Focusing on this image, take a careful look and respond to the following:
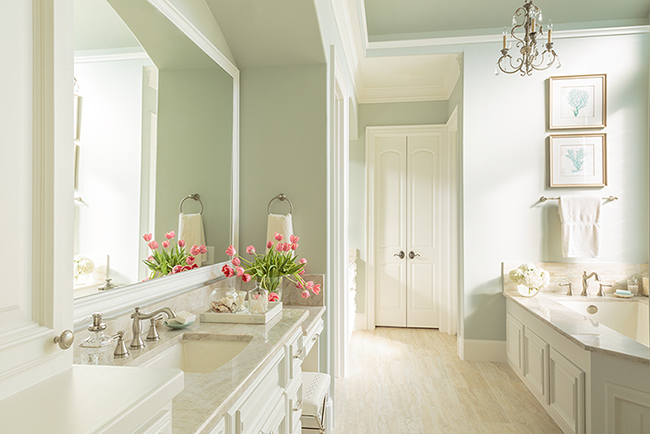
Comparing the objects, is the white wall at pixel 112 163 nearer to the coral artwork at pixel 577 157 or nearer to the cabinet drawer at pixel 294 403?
the cabinet drawer at pixel 294 403

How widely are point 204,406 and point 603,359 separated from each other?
197 cm

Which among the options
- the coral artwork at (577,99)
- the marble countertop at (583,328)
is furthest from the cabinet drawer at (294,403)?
the coral artwork at (577,99)

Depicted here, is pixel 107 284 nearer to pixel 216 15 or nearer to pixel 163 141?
pixel 163 141

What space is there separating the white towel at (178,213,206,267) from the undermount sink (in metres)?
0.48

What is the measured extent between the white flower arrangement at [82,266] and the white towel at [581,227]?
341 centimetres

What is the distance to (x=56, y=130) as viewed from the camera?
2.45 ft

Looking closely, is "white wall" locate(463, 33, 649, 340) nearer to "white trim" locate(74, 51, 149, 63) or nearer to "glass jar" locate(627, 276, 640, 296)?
"glass jar" locate(627, 276, 640, 296)

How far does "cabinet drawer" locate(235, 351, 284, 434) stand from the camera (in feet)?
3.53

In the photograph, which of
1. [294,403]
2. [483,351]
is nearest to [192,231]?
[294,403]

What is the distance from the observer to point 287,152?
230cm

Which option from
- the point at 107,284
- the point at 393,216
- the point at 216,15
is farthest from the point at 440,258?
the point at 107,284

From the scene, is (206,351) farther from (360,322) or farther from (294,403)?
(360,322)

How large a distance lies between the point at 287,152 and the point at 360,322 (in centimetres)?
288

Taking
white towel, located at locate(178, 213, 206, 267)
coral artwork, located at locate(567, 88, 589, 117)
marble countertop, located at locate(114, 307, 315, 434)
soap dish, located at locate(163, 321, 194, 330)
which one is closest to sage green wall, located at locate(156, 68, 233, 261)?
white towel, located at locate(178, 213, 206, 267)
